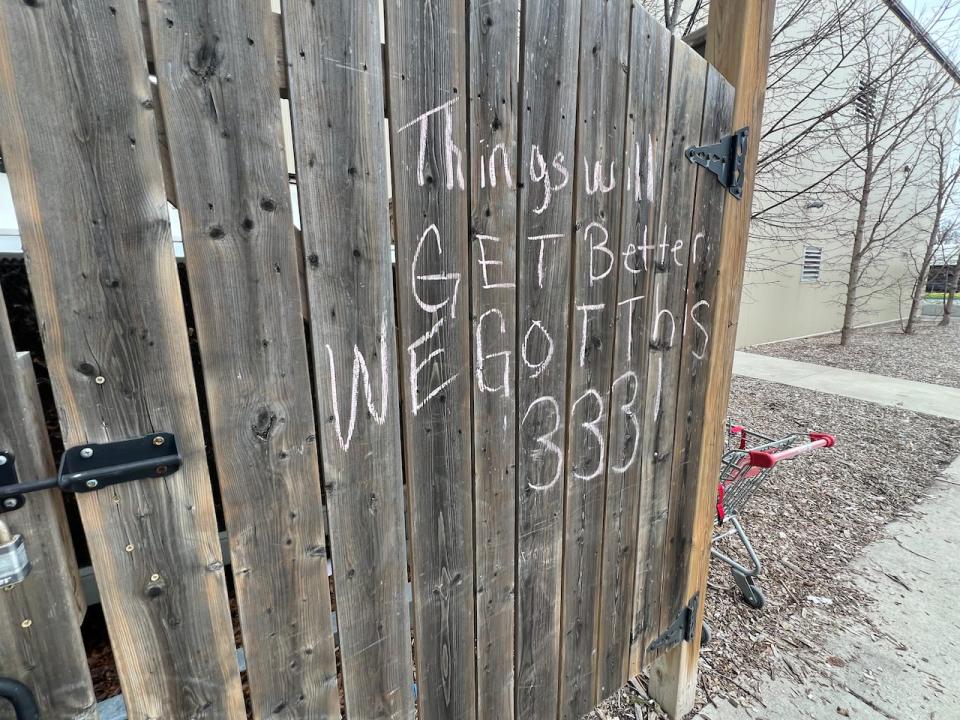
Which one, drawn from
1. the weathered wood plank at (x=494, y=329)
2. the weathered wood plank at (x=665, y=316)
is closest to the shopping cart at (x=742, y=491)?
the weathered wood plank at (x=665, y=316)

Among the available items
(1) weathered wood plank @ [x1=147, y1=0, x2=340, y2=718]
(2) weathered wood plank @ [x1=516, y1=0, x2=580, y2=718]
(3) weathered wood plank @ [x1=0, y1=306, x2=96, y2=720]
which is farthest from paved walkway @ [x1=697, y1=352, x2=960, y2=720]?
(3) weathered wood plank @ [x1=0, y1=306, x2=96, y2=720]

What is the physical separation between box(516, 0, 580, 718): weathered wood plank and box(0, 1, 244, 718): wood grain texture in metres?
0.79

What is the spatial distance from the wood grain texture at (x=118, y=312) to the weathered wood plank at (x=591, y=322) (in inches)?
38.9

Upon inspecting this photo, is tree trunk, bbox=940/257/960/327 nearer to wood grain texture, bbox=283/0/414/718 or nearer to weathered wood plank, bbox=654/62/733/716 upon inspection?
weathered wood plank, bbox=654/62/733/716

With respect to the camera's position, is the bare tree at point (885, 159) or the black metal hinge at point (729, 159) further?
the bare tree at point (885, 159)

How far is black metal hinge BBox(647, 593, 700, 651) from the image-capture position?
1.98 metres

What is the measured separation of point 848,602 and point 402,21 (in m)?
3.63

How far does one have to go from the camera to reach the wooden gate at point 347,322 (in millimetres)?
810

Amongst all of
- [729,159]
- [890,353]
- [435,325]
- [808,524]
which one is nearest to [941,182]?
[890,353]

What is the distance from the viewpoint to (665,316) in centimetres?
164

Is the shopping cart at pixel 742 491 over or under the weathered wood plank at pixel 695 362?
under

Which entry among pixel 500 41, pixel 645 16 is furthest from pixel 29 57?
pixel 645 16

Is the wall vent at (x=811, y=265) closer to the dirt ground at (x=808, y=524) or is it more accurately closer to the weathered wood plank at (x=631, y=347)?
the dirt ground at (x=808, y=524)

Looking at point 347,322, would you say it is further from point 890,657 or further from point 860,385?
point 860,385
